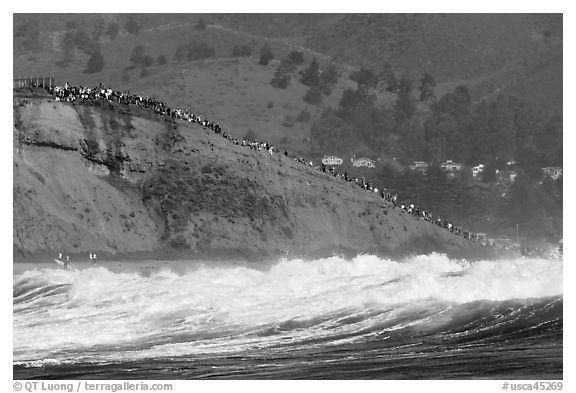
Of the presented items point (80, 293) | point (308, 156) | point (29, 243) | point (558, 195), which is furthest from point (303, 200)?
point (308, 156)

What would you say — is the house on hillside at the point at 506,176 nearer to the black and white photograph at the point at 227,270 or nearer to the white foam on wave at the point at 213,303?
the black and white photograph at the point at 227,270

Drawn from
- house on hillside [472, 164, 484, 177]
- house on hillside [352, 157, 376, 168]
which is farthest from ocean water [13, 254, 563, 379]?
house on hillside [472, 164, 484, 177]

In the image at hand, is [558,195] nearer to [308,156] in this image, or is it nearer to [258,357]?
[308,156]

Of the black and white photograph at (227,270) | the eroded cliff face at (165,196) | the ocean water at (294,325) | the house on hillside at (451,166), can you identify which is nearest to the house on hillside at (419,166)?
the house on hillside at (451,166)

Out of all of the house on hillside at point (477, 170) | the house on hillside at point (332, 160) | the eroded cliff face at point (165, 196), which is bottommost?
the eroded cliff face at point (165, 196)

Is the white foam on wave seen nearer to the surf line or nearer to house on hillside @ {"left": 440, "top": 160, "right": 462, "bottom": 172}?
the surf line

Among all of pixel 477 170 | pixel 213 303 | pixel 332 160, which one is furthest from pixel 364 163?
pixel 213 303
